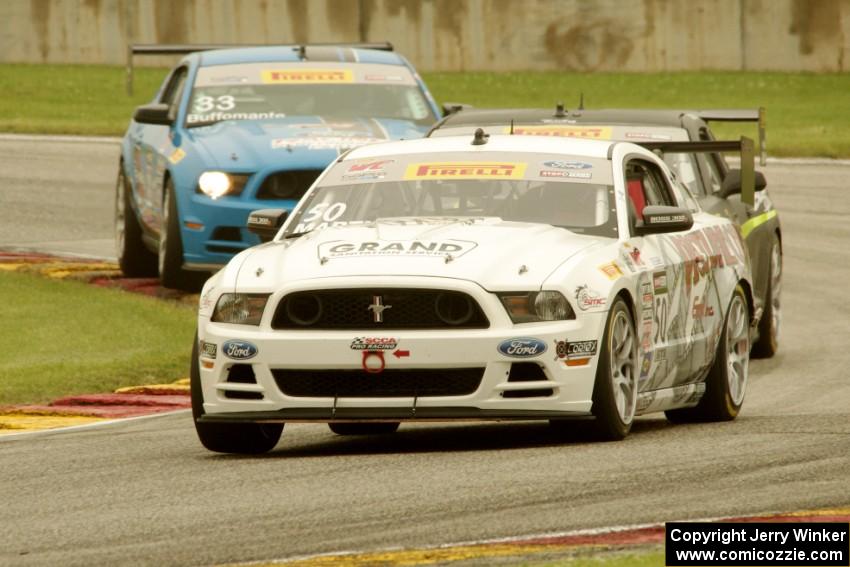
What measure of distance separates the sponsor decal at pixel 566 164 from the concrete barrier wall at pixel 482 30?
93.8 ft

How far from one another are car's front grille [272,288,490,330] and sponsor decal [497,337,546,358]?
118mm

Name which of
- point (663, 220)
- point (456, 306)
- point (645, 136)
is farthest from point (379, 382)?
point (645, 136)

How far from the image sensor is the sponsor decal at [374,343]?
348 inches

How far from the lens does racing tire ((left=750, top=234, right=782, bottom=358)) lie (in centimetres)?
1452

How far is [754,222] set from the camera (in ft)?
47.1

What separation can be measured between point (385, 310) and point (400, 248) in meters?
0.39

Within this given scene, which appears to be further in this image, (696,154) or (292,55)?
(292,55)

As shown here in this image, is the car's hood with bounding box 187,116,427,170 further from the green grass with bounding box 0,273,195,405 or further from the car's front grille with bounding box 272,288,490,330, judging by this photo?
the car's front grille with bounding box 272,288,490,330

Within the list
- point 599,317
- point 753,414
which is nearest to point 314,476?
point 599,317

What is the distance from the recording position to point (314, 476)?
837 centimetres

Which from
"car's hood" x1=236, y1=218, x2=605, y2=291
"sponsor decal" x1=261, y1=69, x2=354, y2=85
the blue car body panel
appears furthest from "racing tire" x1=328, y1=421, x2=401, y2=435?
→ "sponsor decal" x1=261, y1=69, x2=354, y2=85

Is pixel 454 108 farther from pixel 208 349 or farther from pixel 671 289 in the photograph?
pixel 208 349

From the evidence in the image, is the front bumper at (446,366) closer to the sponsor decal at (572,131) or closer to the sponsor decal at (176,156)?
the sponsor decal at (572,131)

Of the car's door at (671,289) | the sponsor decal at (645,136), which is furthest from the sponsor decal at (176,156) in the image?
the car's door at (671,289)
